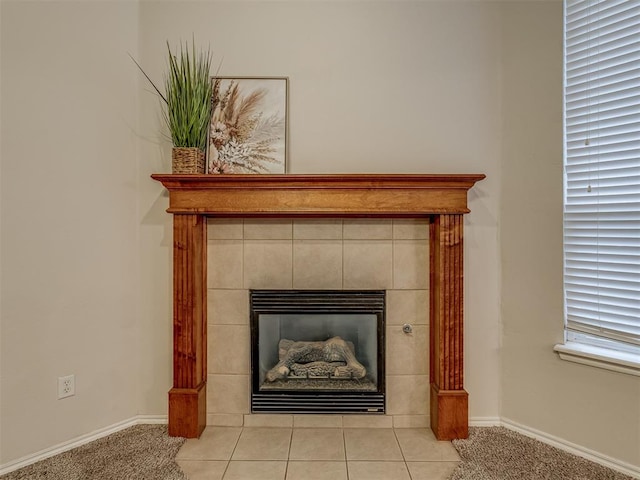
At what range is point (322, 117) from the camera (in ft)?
6.76

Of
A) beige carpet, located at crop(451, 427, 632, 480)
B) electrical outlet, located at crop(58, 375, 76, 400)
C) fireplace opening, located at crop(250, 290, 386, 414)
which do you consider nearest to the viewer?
beige carpet, located at crop(451, 427, 632, 480)

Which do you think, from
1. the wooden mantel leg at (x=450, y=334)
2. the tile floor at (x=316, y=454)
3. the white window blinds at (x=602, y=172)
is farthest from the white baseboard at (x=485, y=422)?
the white window blinds at (x=602, y=172)

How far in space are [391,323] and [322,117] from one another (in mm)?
1237

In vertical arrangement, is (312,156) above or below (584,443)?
above

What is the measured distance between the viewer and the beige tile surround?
206 cm

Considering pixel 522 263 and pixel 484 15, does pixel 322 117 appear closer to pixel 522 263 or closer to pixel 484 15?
pixel 484 15

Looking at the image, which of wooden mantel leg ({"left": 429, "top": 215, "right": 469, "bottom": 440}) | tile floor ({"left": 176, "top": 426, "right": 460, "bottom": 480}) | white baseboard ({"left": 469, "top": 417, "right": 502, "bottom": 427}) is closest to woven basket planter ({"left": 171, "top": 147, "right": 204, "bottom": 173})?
wooden mantel leg ({"left": 429, "top": 215, "right": 469, "bottom": 440})

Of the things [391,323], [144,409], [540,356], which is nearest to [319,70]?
[391,323]

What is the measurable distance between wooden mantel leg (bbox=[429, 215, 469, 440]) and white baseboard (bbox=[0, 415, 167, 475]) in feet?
5.14

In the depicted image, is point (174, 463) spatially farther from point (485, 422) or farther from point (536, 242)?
point (536, 242)

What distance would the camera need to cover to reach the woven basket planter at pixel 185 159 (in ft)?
6.17

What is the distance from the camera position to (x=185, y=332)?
1.93 meters

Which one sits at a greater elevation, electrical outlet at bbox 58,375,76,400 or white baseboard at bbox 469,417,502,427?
electrical outlet at bbox 58,375,76,400

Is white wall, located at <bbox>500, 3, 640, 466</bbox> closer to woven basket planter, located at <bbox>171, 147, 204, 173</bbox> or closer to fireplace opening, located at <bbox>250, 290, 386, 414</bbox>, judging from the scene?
fireplace opening, located at <bbox>250, 290, 386, 414</bbox>
